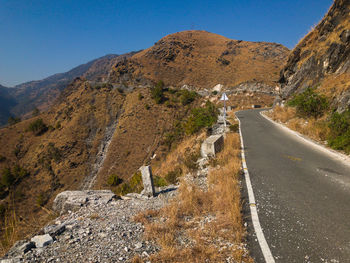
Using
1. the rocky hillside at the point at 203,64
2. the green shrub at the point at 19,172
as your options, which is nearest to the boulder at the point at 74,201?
the green shrub at the point at 19,172

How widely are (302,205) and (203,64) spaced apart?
82607 millimetres

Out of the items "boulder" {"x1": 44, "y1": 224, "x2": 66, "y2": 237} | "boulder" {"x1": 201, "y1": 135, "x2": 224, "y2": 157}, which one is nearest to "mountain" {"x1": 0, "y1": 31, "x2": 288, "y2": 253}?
"boulder" {"x1": 201, "y1": 135, "x2": 224, "y2": 157}

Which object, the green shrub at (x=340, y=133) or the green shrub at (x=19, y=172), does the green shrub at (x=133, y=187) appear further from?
the green shrub at (x=19, y=172)

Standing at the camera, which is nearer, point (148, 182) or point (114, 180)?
point (148, 182)

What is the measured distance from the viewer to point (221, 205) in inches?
161

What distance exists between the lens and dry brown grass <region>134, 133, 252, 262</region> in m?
2.70

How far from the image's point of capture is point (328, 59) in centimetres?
1362

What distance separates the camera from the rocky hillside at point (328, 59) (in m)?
11.1

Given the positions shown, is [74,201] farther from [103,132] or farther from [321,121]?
[103,132]

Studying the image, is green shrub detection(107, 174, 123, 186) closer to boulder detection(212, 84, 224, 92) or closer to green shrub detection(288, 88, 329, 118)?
green shrub detection(288, 88, 329, 118)

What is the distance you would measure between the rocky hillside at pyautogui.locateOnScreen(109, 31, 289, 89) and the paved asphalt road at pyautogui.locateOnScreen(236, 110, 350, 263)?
55.2 meters

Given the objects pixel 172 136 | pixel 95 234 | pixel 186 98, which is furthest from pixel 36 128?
pixel 95 234

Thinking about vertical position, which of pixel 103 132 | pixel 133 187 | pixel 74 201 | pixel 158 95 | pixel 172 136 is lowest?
pixel 172 136

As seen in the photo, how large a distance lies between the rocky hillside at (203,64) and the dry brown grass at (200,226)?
191ft
